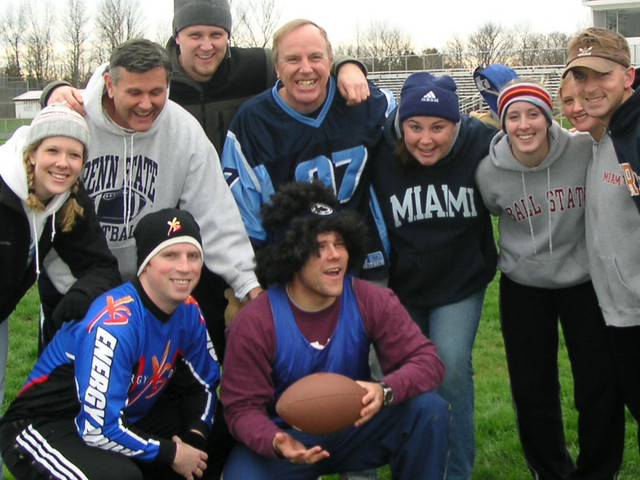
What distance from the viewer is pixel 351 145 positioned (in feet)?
14.2

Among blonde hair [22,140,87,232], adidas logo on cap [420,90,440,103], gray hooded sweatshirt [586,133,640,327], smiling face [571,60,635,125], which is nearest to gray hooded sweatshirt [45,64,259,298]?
blonde hair [22,140,87,232]

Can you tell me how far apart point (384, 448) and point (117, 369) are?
1249mm

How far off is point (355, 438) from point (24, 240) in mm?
1782

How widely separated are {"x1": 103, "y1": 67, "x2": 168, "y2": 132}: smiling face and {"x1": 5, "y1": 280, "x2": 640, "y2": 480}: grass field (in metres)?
2.13

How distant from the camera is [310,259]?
375 cm

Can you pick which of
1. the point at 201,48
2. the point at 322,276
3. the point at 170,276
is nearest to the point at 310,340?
the point at 322,276

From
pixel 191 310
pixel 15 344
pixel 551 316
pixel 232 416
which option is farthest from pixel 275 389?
pixel 15 344

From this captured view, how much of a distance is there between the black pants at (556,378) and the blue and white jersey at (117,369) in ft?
5.27

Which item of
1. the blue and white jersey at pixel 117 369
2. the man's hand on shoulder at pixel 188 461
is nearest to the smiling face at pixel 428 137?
the blue and white jersey at pixel 117 369

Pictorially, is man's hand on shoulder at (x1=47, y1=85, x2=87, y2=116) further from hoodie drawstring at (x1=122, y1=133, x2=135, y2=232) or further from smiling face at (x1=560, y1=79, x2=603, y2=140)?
smiling face at (x1=560, y1=79, x2=603, y2=140)

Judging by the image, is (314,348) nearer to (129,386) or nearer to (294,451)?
(294,451)

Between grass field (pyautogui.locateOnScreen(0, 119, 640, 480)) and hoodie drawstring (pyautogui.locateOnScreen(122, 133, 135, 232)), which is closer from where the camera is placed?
hoodie drawstring (pyautogui.locateOnScreen(122, 133, 135, 232))

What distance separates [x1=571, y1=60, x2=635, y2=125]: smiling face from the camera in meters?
3.81

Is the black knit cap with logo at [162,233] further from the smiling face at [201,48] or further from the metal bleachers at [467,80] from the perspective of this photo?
the metal bleachers at [467,80]
